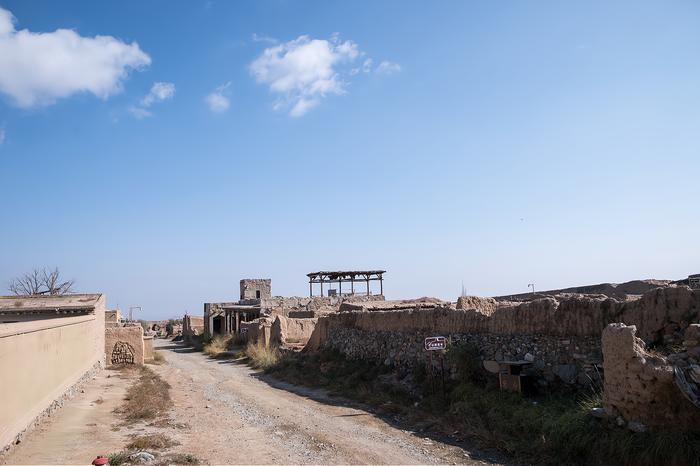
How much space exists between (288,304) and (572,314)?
3083 cm

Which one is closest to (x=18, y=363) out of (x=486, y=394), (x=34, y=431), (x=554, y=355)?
(x=34, y=431)

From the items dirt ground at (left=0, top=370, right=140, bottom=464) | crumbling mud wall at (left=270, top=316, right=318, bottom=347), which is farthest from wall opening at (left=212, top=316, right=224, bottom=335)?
dirt ground at (left=0, top=370, right=140, bottom=464)

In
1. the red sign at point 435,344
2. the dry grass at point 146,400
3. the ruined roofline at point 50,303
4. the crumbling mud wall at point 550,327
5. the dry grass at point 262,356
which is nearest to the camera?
the crumbling mud wall at point 550,327

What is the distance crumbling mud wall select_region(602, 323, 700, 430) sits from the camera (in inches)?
261

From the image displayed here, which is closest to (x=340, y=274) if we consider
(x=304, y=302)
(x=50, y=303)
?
(x=304, y=302)

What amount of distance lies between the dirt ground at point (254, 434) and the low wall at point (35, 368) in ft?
1.28

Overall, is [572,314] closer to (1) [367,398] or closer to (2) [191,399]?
(1) [367,398]

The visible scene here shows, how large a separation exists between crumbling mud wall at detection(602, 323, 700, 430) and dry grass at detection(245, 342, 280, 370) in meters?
15.5

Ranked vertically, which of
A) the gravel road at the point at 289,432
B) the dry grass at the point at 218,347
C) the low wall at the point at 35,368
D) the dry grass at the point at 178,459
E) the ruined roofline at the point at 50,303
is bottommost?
the dry grass at the point at 218,347

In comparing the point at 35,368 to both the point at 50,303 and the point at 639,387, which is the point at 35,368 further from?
the point at 50,303

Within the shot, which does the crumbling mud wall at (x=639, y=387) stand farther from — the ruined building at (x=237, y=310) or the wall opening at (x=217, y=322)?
the wall opening at (x=217, y=322)

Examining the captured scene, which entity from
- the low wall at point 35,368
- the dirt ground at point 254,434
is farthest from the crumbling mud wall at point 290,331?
the dirt ground at point 254,434

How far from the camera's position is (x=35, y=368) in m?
10.7

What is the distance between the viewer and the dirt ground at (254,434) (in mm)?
8227
